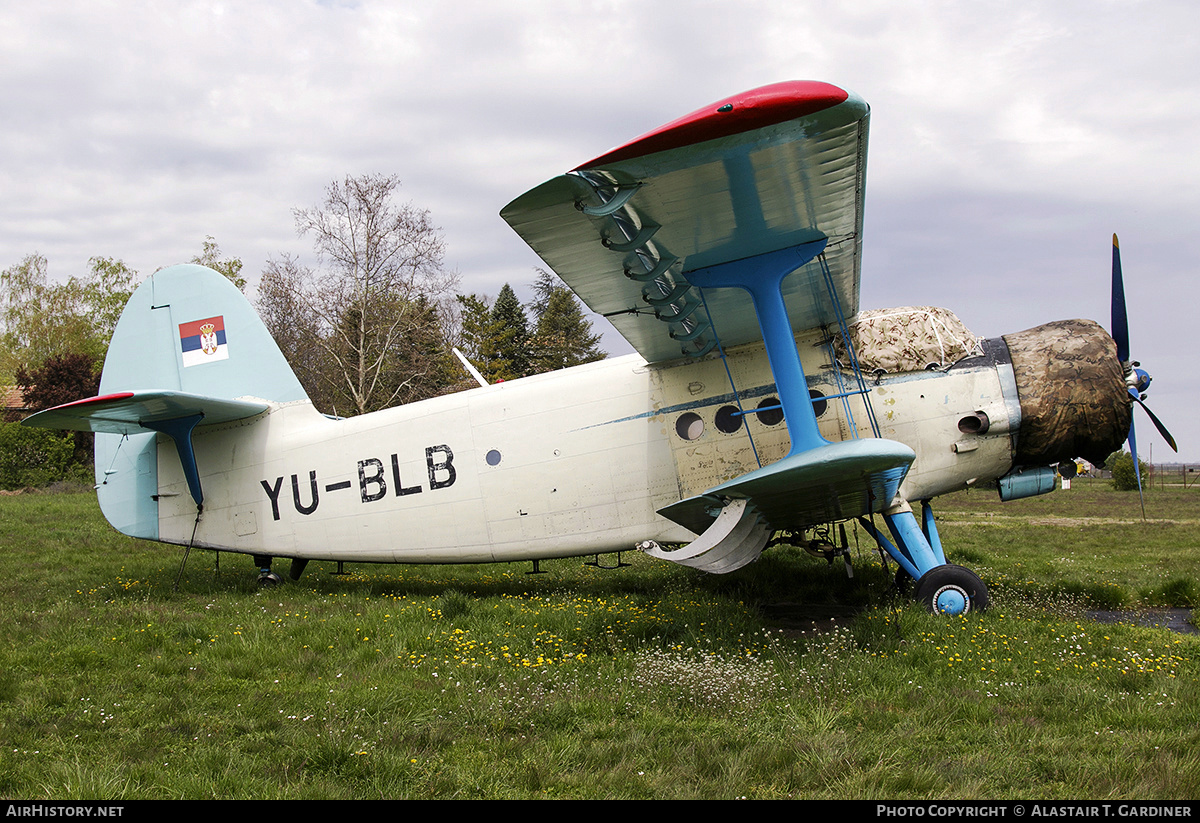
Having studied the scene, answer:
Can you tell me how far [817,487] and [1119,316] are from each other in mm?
3870

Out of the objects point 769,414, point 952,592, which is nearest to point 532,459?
point 769,414

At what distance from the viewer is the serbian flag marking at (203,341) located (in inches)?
340

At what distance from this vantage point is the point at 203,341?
865 centimetres

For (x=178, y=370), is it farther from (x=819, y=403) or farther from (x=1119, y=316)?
(x=1119, y=316)

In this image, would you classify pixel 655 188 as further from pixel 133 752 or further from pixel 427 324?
pixel 427 324

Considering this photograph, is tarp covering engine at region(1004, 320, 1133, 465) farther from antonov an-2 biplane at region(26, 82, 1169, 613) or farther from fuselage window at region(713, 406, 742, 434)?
fuselage window at region(713, 406, 742, 434)

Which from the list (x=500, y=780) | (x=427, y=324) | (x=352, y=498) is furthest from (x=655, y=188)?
(x=427, y=324)

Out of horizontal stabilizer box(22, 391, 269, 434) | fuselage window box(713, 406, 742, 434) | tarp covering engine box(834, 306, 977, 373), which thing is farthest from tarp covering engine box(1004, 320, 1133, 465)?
horizontal stabilizer box(22, 391, 269, 434)

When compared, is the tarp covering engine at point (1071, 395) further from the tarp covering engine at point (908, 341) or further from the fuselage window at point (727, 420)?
the fuselage window at point (727, 420)

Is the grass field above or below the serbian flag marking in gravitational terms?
below

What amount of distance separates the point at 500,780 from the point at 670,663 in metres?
1.68

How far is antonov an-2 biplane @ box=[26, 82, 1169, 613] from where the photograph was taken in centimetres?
464

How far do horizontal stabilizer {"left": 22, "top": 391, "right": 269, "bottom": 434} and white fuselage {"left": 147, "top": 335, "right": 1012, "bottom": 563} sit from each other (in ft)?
0.87

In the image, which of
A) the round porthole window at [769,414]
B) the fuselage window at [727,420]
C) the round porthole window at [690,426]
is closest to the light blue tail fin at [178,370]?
the round porthole window at [690,426]
